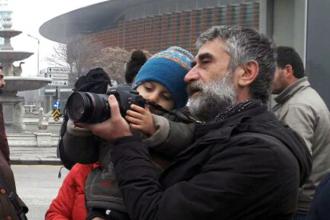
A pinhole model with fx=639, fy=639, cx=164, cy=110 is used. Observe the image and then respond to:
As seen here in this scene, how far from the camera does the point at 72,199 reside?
2623mm

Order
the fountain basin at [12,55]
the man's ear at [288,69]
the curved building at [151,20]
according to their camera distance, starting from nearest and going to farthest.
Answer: the man's ear at [288,69] < the fountain basin at [12,55] < the curved building at [151,20]

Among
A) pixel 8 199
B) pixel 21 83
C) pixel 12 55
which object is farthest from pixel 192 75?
pixel 12 55

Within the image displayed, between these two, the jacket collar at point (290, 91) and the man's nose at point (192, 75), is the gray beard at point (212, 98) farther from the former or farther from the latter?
the jacket collar at point (290, 91)

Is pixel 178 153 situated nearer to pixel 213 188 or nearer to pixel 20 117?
pixel 213 188

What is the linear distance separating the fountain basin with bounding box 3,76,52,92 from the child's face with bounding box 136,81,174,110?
949 inches

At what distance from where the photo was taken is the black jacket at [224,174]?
5.93 ft

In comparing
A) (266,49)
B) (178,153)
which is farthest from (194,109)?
(266,49)

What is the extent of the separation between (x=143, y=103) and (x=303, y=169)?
55 cm

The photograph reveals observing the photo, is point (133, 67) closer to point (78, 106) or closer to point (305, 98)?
point (305, 98)

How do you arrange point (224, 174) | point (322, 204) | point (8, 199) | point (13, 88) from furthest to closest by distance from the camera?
point (13, 88) → point (8, 199) → point (224, 174) → point (322, 204)

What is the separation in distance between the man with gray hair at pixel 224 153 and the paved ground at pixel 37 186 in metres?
7.47

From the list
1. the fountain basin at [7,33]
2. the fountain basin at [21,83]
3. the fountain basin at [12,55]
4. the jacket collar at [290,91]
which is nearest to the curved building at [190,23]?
the jacket collar at [290,91]

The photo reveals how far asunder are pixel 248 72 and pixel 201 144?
291 mm

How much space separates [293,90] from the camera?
400cm
